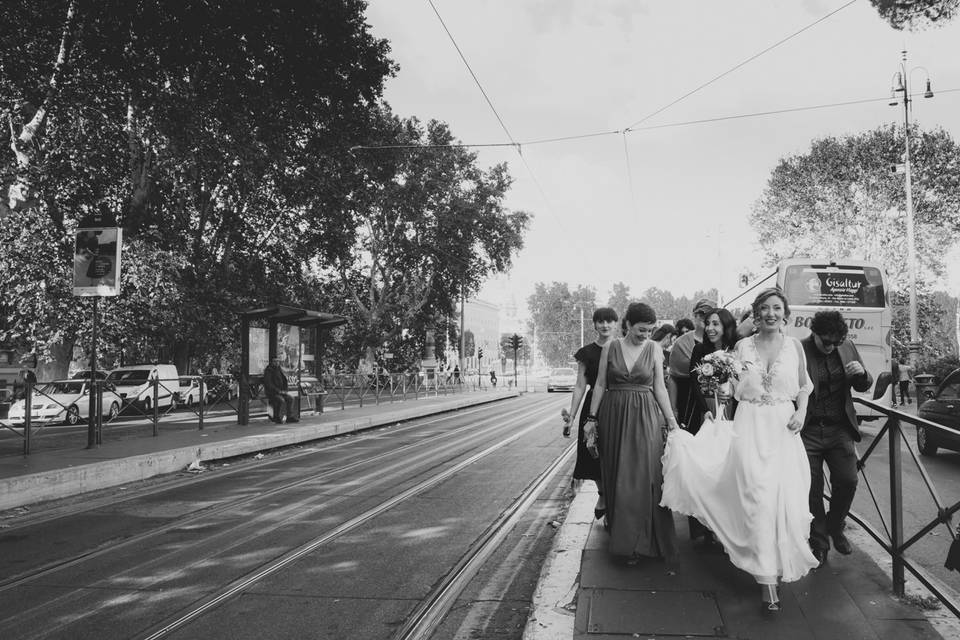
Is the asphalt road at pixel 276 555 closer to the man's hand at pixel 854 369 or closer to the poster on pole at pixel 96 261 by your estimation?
the man's hand at pixel 854 369

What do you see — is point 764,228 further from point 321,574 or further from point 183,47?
point 321,574

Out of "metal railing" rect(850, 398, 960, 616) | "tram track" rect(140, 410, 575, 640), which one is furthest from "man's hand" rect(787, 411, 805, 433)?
"tram track" rect(140, 410, 575, 640)

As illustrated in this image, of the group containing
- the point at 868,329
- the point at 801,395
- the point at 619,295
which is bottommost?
the point at 801,395

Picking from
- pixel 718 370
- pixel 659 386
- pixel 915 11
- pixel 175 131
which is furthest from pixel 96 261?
pixel 915 11

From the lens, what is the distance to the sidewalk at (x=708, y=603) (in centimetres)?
318

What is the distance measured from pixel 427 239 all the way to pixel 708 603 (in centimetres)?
3437

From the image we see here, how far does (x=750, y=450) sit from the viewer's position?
12.0 feet

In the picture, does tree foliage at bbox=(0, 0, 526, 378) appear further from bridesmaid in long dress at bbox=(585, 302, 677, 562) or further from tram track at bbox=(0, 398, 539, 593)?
bridesmaid in long dress at bbox=(585, 302, 677, 562)

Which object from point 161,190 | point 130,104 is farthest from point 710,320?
point 161,190

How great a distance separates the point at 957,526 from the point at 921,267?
110ft

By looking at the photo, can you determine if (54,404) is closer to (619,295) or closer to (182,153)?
(182,153)

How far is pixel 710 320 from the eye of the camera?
5.59 m

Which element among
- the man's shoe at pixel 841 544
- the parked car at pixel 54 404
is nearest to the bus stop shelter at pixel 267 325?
the parked car at pixel 54 404

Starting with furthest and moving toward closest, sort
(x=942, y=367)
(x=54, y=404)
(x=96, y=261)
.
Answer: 1. (x=942, y=367)
2. (x=54, y=404)
3. (x=96, y=261)
